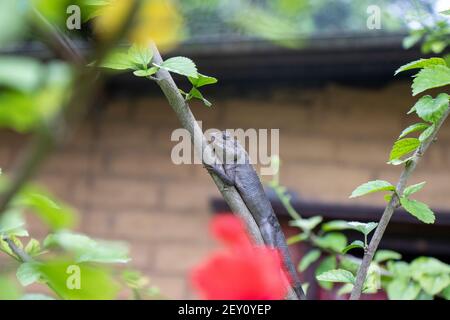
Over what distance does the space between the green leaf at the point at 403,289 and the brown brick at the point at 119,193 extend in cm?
143

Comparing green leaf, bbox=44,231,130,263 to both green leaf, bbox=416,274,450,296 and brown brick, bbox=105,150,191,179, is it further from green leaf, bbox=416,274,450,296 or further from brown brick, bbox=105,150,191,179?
brown brick, bbox=105,150,191,179

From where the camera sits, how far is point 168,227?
8.43ft

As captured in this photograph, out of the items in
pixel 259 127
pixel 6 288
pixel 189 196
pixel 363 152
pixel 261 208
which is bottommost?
pixel 6 288

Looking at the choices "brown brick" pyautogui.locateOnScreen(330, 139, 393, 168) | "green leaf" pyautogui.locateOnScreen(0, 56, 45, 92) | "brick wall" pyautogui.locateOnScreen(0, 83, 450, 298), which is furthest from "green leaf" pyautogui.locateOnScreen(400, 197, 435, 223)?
"brown brick" pyautogui.locateOnScreen(330, 139, 393, 168)

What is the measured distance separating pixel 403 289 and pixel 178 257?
1.33 meters

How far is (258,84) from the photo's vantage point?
2590 millimetres

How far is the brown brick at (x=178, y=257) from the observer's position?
2511 mm

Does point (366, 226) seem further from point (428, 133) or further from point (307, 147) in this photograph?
point (307, 147)

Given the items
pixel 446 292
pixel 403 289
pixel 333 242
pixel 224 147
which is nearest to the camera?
pixel 224 147

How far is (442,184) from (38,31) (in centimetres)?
227

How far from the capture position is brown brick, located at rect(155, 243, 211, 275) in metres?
2.51

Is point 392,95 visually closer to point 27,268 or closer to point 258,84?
point 258,84

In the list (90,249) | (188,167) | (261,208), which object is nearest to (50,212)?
(90,249)
